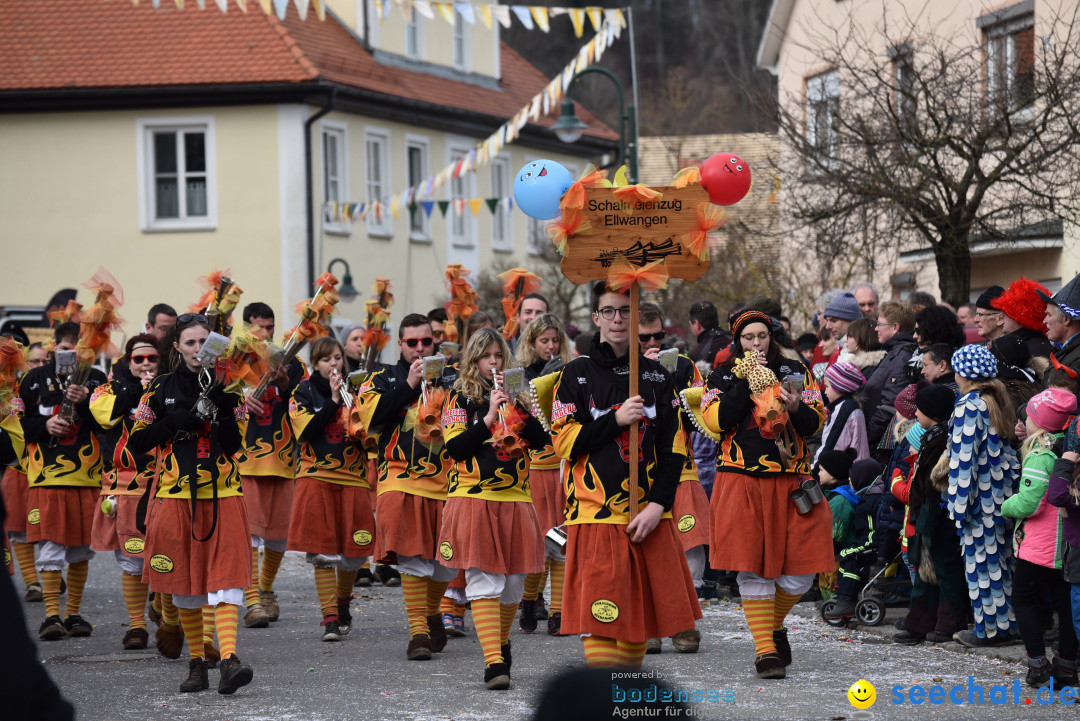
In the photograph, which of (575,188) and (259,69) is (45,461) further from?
(259,69)

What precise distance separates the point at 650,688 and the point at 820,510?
18.3ft

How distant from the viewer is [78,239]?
29.0 metres

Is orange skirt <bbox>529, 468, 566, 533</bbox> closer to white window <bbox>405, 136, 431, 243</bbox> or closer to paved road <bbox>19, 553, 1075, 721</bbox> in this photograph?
paved road <bbox>19, 553, 1075, 721</bbox>

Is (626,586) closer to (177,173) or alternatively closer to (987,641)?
(987,641)

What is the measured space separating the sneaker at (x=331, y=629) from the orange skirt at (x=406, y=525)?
76cm

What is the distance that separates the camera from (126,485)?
9812mm

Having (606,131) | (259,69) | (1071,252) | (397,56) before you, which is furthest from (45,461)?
(606,131)

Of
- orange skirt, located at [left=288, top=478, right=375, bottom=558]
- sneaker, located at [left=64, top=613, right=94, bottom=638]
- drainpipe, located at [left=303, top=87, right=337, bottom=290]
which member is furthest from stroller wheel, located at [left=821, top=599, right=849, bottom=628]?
drainpipe, located at [left=303, top=87, right=337, bottom=290]

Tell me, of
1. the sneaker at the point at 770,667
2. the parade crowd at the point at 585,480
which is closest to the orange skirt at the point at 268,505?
the parade crowd at the point at 585,480

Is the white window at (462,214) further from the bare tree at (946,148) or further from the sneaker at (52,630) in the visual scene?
the sneaker at (52,630)

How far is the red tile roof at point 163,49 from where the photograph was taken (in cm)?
2817

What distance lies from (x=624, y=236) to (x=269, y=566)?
5.05m

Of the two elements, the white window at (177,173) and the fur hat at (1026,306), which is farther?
the white window at (177,173)

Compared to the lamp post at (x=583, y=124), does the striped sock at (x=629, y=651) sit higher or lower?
lower
